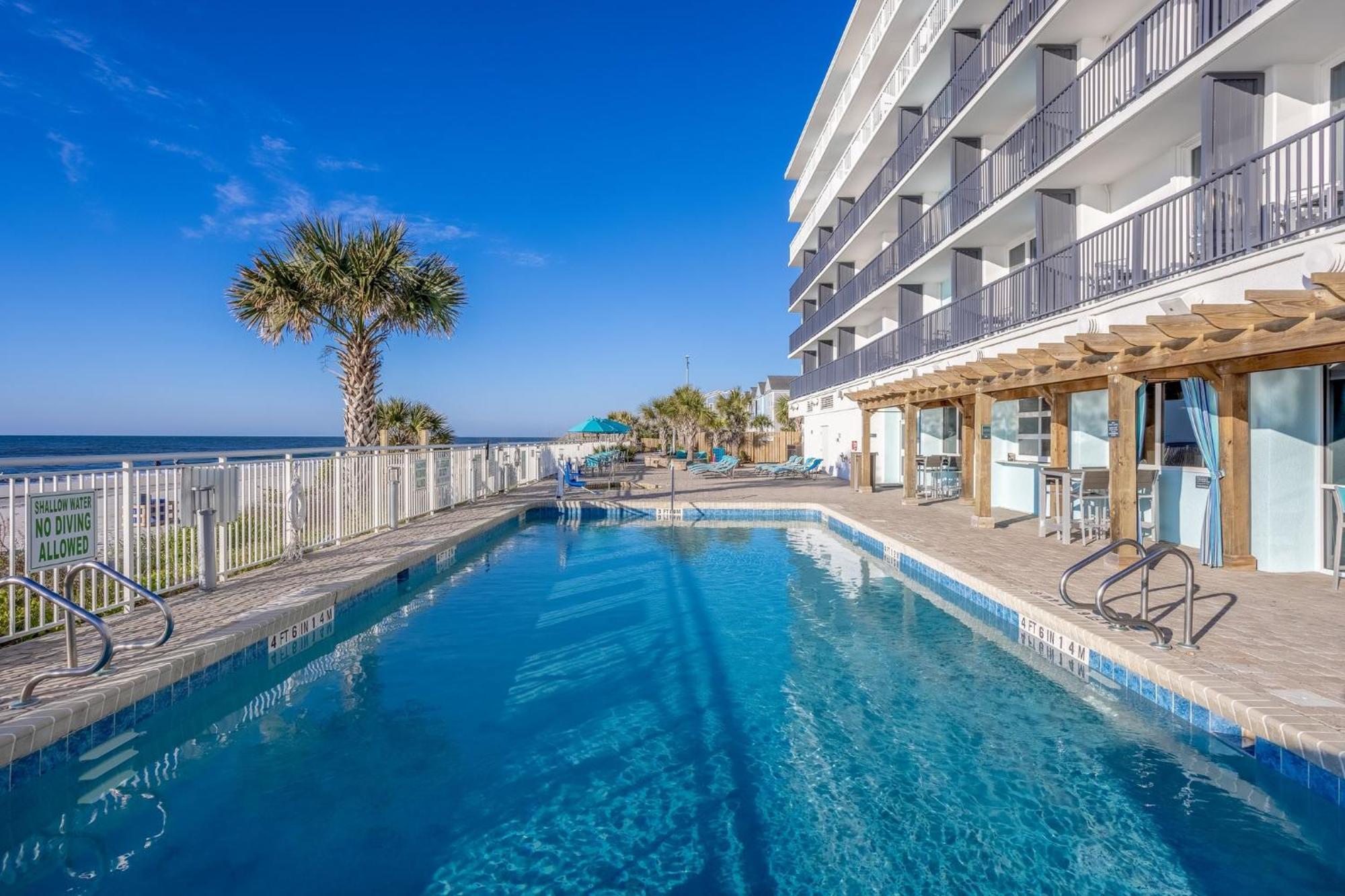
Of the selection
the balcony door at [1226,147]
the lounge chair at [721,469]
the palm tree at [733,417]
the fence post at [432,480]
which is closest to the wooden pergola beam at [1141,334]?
the balcony door at [1226,147]

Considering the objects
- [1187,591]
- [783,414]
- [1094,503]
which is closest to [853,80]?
[1094,503]

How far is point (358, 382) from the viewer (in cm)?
1342

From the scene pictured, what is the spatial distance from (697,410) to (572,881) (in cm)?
2981

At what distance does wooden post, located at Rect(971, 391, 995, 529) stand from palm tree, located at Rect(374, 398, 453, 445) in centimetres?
1433

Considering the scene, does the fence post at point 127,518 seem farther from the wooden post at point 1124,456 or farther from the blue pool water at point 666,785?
the wooden post at point 1124,456

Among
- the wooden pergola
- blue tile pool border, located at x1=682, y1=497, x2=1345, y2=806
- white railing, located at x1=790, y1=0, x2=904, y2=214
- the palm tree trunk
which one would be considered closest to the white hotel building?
white railing, located at x1=790, y1=0, x2=904, y2=214

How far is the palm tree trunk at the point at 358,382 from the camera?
13.4 metres

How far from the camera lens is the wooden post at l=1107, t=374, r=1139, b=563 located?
740cm

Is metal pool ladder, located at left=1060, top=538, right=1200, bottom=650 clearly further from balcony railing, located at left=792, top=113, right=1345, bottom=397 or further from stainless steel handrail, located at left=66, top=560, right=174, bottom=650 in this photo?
stainless steel handrail, located at left=66, top=560, right=174, bottom=650

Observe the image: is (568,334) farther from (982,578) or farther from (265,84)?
(982,578)

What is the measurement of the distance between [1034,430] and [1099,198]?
13.1ft

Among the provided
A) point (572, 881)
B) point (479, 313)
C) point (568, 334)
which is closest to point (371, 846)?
point (572, 881)

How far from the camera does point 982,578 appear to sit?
274 inches

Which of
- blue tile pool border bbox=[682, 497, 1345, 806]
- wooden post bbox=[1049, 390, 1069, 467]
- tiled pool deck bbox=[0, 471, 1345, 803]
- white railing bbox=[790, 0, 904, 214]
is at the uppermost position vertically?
white railing bbox=[790, 0, 904, 214]
